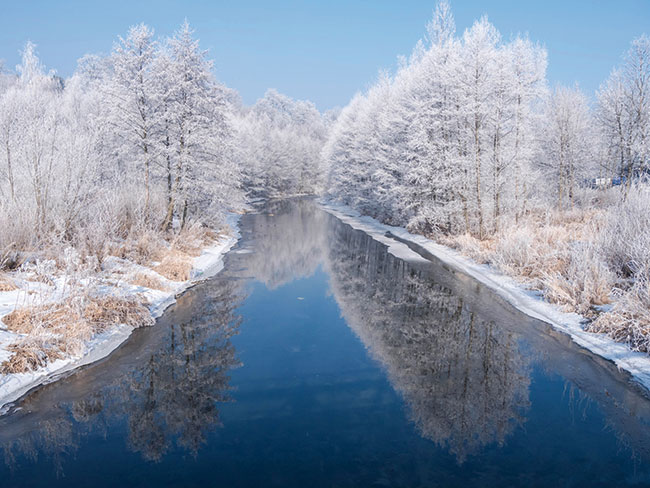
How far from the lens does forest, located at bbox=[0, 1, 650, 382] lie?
9.14 m

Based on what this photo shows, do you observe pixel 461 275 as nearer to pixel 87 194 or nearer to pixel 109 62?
pixel 87 194

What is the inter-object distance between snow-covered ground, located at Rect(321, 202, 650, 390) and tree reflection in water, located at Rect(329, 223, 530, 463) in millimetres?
1288

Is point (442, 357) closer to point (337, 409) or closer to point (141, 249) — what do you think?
point (337, 409)

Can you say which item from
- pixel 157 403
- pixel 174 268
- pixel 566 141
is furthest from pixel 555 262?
pixel 566 141

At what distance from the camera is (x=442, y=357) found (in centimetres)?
782

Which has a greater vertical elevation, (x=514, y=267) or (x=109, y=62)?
(x=109, y=62)

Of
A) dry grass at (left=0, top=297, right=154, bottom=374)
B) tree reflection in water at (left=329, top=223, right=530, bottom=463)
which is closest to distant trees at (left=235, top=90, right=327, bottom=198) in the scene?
tree reflection in water at (left=329, top=223, right=530, bottom=463)

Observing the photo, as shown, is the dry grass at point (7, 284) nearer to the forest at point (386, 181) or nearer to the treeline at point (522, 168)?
the forest at point (386, 181)

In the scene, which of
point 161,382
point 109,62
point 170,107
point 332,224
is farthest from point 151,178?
point 109,62

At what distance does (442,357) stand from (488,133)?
46.3 feet

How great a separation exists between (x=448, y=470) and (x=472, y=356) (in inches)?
133

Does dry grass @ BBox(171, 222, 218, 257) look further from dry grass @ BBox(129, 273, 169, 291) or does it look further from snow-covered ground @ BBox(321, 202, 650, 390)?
snow-covered ground @ BBox(321, 202, 650, 390)

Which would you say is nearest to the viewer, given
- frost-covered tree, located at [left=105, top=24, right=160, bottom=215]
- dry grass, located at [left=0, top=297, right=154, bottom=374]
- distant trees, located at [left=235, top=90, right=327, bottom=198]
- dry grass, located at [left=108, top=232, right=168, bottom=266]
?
dry grass, located at [left=0, top=297, right=154, bottom=374]

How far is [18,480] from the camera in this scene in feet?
14.8
